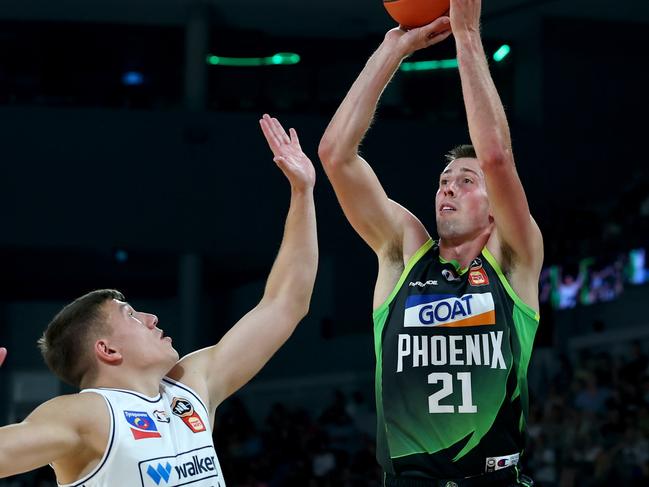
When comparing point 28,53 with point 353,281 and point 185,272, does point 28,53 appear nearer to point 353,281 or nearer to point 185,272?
point 185,272

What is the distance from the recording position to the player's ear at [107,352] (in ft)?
13.5

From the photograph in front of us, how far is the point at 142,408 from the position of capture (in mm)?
4047

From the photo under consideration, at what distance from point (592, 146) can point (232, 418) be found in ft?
26.3

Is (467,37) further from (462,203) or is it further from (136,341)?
(136,341)

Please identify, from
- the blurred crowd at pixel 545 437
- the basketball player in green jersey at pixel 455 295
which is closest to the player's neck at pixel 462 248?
the basketball player in green jersey at pixel 455 295

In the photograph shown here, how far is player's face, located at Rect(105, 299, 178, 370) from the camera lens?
416cm

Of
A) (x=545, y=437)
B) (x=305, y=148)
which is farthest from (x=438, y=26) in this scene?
(x=305, y=148)

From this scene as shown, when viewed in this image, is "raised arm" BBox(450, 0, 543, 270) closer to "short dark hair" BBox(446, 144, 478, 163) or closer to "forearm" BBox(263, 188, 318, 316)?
"short dark hair" BBox(446, 144, 478, 163)

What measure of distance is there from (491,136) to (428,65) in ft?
57.8

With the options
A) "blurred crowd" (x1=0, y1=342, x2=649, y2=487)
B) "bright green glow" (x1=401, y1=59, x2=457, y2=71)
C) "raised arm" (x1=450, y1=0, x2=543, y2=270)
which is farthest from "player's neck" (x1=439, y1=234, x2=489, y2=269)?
"bright green glow" (x1=401, y1=59, x2=457, y2=71)

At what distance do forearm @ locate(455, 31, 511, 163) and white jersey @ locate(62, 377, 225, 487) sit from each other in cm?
152

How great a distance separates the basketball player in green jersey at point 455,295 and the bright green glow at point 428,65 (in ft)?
55.7

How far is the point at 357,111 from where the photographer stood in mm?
4668

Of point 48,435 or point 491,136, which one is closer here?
point 48,435
